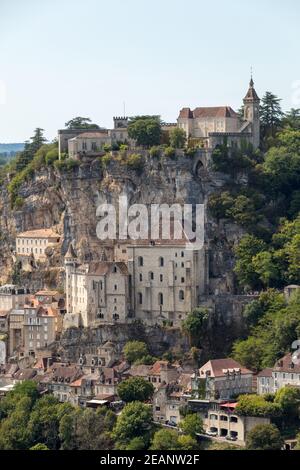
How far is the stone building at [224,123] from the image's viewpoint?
4466 inches

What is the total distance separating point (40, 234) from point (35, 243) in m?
0.61

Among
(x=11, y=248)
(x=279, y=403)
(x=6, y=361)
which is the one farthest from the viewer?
(x=11, y=248)

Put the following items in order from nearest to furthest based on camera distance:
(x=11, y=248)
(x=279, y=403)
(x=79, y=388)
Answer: (x=279, y=403) < (x=79, y=388) < (x=11, y=248)

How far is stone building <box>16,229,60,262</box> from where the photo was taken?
113m

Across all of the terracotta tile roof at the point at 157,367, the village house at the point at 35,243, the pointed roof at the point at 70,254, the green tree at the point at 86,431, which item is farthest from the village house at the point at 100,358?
the village house at the point at 35,243

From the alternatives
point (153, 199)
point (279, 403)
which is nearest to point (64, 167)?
point (153, 199)

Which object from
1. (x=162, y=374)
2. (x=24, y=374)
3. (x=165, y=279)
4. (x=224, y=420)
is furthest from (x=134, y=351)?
(x=224, y=420)

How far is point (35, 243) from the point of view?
374 ft

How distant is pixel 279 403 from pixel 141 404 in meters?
6.72

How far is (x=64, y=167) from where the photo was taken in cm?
11362

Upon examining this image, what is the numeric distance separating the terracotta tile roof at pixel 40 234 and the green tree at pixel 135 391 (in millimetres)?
16745

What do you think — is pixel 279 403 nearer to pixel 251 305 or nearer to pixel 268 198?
pixel 251 305

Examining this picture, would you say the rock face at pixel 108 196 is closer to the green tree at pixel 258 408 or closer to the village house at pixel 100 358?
the village house at pixel 100 358

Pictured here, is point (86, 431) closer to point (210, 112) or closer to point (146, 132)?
point (146, 132)
